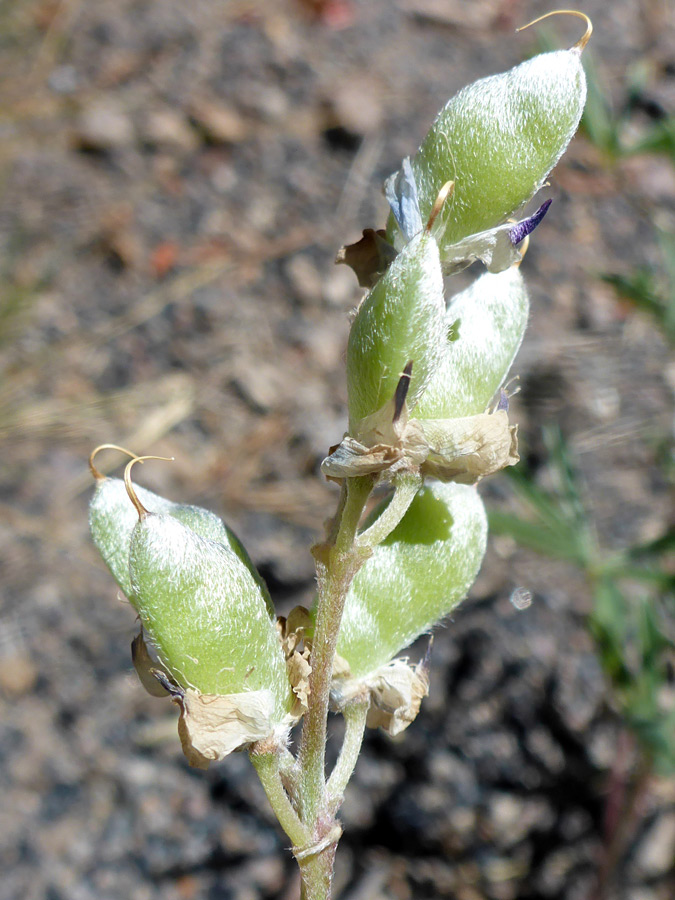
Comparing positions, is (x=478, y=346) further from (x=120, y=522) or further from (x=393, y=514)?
(x=120, y=522)

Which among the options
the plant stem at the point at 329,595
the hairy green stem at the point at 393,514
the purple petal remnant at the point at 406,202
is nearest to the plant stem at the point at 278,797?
the plant stem at the point at 329,595

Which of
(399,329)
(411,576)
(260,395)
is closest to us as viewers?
(399,329)

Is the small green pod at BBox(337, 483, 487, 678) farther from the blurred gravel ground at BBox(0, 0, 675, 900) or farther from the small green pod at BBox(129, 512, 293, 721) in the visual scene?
the blurred gravel ground at BBox(0, 0, 675, 900)

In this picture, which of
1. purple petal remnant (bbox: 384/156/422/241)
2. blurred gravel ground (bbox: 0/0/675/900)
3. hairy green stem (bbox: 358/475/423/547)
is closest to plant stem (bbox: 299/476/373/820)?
hairy green stem (bbox: 358/475/423/547)

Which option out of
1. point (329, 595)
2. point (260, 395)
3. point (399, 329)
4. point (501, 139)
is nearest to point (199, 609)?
point (329, 595)

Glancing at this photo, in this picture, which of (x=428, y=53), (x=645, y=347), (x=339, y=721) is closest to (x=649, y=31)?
(x=428, y=53)

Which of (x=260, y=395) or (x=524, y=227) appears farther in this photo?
(x=260, y=395)
